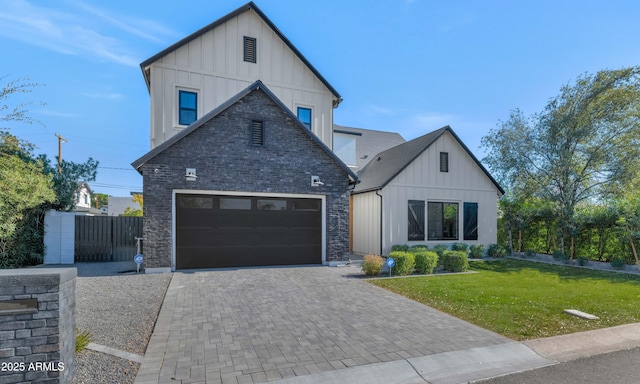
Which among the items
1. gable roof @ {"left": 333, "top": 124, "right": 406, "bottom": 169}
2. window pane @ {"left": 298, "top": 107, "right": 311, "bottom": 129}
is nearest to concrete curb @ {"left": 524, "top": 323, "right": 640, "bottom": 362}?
window pane @ {"left": 298, "top": 107, "right": 311, "bottom": 129}

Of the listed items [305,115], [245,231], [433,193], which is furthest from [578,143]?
[245,231]

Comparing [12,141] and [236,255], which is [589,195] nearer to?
[236,255]

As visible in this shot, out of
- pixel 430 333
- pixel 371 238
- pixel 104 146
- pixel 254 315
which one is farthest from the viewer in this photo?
pixel 104 146

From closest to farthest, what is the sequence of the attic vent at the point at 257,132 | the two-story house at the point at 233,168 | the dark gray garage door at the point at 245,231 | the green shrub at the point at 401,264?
the two-story house at the point at 233,168
the green shrub at the point at 401,264
the dark gray garage door at the point at 245,231
the attic vent at the point at 257,132

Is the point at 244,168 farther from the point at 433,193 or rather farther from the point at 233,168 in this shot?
the point at 433,193

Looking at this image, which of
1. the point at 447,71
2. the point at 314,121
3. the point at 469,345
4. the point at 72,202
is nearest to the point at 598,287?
the point at 469,345

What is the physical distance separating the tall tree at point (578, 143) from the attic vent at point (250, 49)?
13.5m

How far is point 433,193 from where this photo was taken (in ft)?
50.4

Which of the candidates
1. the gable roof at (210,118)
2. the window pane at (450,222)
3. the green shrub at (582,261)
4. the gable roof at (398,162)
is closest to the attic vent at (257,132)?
the gable roof at (210,118)

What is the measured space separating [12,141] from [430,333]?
853 centimetres

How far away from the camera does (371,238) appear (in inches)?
587

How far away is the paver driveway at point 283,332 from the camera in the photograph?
3869 mm

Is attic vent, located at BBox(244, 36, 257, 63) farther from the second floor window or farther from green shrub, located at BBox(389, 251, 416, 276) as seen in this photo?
green shrub, located at BBox(389, 251, 416, 276)

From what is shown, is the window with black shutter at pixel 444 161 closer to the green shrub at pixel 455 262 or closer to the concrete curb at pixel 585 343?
the green shrub at pixel 455 262
